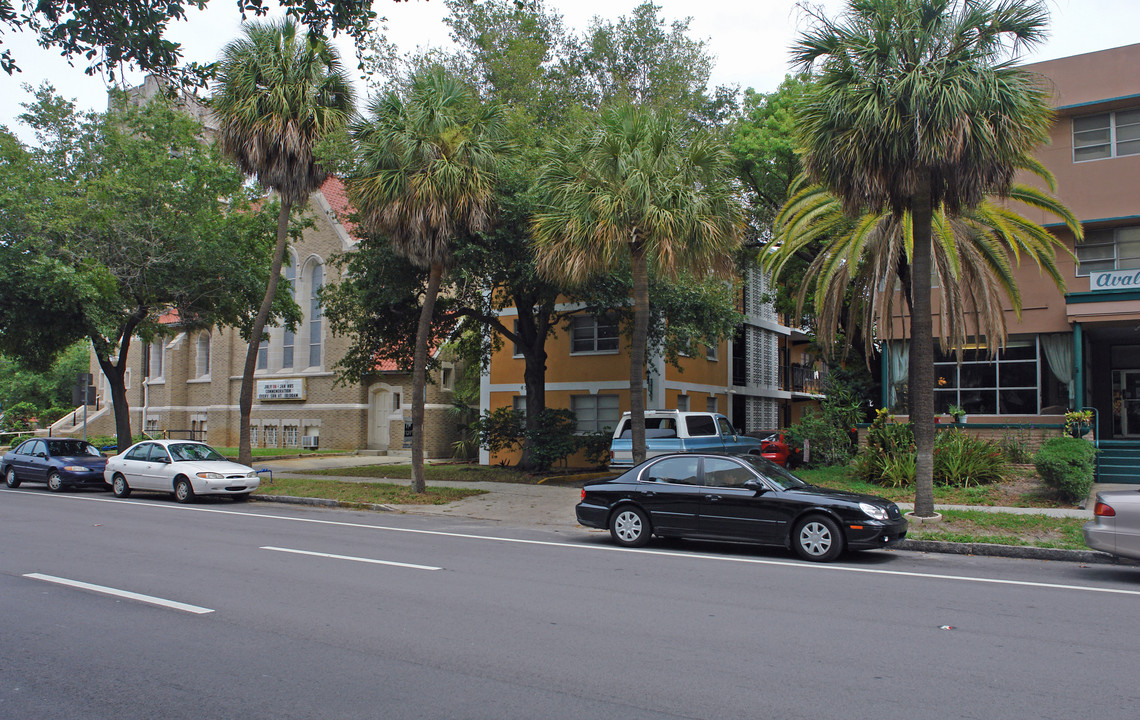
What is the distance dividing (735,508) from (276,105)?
14500mm

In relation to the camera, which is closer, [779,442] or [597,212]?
[597,212]

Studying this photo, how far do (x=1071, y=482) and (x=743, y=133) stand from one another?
1514 centimetres

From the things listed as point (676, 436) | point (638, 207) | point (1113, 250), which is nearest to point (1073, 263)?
point (1113, 250)

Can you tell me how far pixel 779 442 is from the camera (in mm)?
23594

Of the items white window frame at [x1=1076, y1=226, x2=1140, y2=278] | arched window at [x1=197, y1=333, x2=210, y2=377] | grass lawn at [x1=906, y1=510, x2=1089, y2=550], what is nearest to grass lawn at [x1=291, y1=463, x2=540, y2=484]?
grass lawn at [x1=906, y1=510, x2=1089, y2=550]

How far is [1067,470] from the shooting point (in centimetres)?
1435

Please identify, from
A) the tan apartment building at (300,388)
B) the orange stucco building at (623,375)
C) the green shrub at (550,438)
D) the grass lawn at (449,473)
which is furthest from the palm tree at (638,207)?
the tan apartment building at (300,388)

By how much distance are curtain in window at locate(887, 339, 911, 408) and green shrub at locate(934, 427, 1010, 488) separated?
3.78 meters

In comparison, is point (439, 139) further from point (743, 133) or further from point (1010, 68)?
point (743, 133)

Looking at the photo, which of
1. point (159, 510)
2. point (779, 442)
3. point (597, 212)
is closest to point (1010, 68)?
point (597, 212)

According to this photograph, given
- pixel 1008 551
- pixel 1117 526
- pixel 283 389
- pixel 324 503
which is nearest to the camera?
pixel 1117 526

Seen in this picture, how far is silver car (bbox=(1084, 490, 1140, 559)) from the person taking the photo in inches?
348

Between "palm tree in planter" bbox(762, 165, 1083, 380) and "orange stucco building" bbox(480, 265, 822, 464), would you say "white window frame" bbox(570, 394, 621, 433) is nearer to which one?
"orange stucco building" bbox(480, 265, 822, 464)

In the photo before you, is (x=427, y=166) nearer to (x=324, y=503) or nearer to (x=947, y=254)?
(x=324, y=503)
